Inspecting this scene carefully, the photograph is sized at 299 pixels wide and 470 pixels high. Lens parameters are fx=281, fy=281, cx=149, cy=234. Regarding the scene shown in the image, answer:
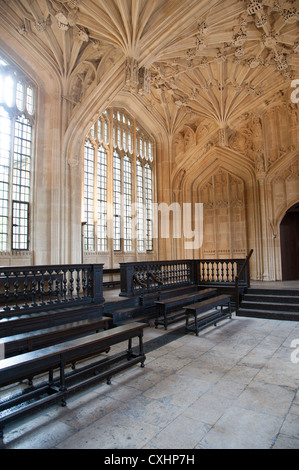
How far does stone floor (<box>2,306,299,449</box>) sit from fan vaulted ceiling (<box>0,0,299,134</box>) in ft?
28.0

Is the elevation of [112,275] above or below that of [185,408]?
above

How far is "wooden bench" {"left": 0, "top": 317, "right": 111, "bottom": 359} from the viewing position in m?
3.72

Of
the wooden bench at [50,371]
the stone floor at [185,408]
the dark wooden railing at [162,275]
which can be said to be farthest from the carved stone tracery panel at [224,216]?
the wooden bench at [50,371]

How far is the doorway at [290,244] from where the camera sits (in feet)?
42.9

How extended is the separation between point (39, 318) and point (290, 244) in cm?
1210

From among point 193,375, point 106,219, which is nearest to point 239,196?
point 106,219

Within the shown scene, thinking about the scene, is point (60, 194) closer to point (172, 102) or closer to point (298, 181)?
point (172, 102)

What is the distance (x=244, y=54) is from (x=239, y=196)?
6373 mm

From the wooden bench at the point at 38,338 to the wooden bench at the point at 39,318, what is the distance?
1.71 feet

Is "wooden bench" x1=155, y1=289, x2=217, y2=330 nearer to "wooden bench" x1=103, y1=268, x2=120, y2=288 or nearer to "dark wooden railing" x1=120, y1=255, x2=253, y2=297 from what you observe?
"dark wooden railing" x1=120, y1=255, x2=253, y2=297

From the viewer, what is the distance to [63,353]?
10.6ft

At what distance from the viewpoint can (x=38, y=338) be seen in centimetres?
400

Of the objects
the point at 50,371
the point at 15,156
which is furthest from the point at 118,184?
the point at 50,371

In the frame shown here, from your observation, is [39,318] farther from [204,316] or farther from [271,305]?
[271,305]
